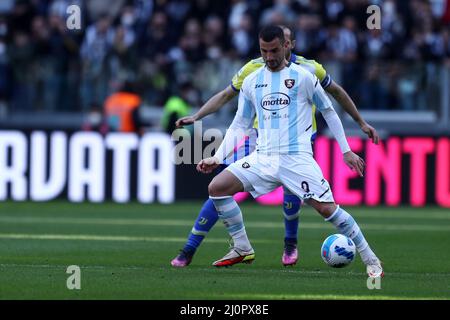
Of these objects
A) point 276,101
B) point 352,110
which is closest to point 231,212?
point 276,101

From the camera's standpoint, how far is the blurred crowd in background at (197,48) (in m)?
22.0

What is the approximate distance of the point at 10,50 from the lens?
23297mm

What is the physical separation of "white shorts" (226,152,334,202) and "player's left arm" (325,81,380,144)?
0.54 m

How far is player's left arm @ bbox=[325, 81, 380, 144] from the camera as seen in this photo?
34.2 feet

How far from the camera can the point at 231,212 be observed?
10891 millimetres

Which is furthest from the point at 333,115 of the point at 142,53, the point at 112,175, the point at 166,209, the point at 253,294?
the point at 142,53

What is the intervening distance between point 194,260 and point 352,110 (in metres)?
2.44

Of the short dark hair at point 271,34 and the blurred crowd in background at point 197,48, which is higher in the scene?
the blurred crowd in background at point 197,48

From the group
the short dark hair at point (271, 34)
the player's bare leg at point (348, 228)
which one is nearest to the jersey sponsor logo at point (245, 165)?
the player's bare leg at point (348, 228)

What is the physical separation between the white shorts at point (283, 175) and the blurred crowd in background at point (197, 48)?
11345mm

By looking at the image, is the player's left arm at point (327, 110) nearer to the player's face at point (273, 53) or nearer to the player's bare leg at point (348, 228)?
the player's face at point (273, 53)

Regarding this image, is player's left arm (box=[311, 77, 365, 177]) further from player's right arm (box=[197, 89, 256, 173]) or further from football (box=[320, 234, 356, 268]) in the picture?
football (box=[320, 234, 356, 268])

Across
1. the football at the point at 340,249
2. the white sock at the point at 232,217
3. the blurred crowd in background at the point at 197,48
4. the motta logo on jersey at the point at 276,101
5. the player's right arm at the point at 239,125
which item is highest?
the blurred crowd in background at the point at 197,48

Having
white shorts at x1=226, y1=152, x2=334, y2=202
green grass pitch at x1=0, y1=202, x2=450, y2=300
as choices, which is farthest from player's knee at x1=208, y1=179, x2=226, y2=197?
green grass pitch at x1=0, y1=202, x2=450, y2=300
